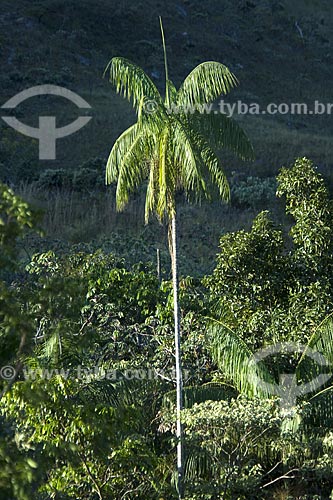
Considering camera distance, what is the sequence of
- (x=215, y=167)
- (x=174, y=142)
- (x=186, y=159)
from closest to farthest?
1. (x=186, y=159)
2. (x=174, y=142)
3. (x=215, y=167)

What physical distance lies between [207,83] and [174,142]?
0.97 meters

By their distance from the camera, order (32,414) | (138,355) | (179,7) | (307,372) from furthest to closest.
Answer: (179,7)
(138,355)
(307,372)
(32,414)

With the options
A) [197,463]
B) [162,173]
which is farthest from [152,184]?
[197,463]

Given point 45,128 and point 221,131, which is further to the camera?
point 45,128

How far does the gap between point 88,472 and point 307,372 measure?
4.02m

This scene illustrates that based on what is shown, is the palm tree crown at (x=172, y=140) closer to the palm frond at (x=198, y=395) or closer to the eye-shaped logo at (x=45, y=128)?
the palm frond at (x=198, y=395)

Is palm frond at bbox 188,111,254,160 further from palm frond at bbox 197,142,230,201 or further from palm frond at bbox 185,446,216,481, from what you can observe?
palm frond at bbox 185,446,216,481

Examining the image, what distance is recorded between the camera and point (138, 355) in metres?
14.2

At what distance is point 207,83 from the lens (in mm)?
11797

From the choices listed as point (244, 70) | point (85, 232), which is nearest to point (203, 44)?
point (244, 70)

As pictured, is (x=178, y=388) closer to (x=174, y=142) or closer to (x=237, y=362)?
(x=237, y=362)

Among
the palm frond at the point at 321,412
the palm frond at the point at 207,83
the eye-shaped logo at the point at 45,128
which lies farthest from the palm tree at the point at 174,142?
the eye-shaped logo at the point at 45,128

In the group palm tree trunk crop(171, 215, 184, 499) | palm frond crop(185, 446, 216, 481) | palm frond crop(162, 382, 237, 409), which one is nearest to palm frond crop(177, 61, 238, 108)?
palm tree trunk crop(171, 215, 184, 499)

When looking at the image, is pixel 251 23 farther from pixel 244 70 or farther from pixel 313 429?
pixel 313 429
